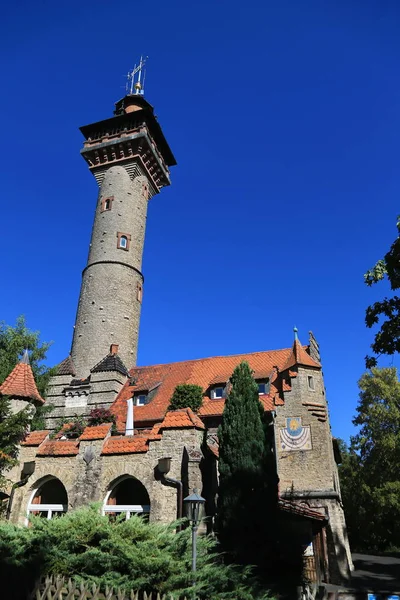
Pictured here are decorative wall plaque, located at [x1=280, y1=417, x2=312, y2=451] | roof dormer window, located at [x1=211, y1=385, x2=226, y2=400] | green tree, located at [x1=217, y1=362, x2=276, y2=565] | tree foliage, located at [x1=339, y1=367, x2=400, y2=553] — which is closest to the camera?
green tree, located at [x1=217, y1=362, x2=276, y2=565]

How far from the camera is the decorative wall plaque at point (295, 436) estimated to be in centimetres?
2158

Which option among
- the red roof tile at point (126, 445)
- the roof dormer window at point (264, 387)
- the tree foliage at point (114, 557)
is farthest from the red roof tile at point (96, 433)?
the roof dormer window at point (264, 387)

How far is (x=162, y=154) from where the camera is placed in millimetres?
39562

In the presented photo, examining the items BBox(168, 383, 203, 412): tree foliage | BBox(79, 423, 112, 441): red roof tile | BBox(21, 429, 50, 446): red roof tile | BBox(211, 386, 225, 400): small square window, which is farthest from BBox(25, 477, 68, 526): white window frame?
BBox(211, 386, 225, 400): small square window

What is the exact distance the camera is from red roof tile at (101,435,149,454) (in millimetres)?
14891

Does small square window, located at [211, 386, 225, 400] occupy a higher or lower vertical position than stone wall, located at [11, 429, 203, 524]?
higher

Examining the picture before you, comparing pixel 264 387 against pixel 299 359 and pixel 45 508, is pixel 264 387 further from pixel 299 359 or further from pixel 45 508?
pixel 45 508

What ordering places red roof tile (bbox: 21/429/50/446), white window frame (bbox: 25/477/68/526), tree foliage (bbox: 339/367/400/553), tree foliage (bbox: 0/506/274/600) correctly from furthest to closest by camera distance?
tree foliage (bbox: 339/367/400/553) < red roof tile (bbox: 21/429/50/446) < white window frame (bbox: 25/477/68/526) < tree foliage (bbox: 0/506/274/600)

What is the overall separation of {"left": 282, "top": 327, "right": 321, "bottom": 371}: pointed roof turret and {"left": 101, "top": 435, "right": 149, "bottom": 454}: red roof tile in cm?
1075

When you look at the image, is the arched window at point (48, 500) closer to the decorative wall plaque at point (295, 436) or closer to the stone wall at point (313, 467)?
the stone wall at point (313, 467)

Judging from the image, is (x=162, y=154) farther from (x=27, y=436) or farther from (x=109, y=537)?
(x=109, y=537)

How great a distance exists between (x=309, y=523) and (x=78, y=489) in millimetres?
8915

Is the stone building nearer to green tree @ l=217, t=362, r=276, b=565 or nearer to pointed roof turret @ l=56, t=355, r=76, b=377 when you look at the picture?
pointed roof turret @ l=56, t=355, r=76, b=377

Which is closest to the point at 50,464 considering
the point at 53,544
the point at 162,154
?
the point at 53,544
